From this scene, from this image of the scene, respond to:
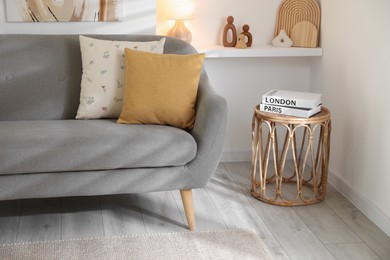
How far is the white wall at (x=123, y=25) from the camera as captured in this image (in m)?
3.54

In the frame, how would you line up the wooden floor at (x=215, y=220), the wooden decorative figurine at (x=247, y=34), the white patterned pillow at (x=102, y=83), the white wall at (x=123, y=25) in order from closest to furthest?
the wooden floor at (x=215, y=220)
the white patterned pillow at (x=102, y=83)
the white wall at (x=123, y=25)
the wooden decorative figurine at (x=247, y=34)

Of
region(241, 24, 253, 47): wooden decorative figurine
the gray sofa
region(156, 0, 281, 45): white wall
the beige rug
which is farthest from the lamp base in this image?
the beige rug

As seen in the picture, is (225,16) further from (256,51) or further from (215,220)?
(215,220)

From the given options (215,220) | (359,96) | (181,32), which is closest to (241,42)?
(181,32)

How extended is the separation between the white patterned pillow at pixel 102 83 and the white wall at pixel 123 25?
0.44 meters

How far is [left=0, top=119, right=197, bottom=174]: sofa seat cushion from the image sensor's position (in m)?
2.71

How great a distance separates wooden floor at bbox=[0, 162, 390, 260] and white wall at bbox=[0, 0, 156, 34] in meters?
0.97

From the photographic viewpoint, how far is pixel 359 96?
10.8ft

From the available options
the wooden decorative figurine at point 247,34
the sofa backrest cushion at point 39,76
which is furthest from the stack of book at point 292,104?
the sofa backrest cushion at point 39,76

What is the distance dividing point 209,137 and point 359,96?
3.01 ft

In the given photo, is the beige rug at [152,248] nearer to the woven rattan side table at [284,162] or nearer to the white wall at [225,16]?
the woven rattan side table at [284,162]

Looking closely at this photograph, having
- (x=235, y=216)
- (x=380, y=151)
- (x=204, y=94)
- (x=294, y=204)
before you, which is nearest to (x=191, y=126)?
(x=204, y=94)

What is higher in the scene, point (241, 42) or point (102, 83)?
point (241, 42)

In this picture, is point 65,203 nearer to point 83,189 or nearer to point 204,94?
point 83,189
